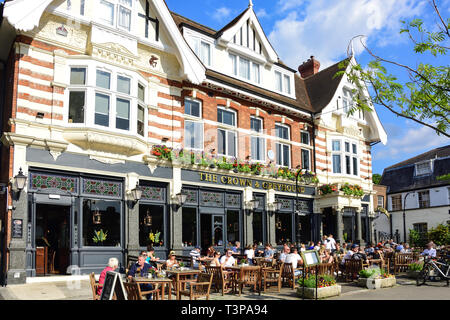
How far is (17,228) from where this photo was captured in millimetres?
12961

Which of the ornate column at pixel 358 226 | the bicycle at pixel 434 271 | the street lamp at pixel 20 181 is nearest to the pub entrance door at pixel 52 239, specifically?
the street lamp at pixel 20 181

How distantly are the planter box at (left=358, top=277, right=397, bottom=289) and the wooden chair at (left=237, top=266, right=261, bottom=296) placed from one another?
3.88 meters

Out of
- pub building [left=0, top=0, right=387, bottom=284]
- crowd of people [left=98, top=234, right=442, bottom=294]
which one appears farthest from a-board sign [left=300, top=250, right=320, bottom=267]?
pub building [left=0, top=0, right=387, bottom=284]

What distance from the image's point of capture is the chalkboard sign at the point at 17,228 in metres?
12.9

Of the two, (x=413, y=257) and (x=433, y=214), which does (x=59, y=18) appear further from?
(x=433, y=214)

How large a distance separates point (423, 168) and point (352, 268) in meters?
28.6

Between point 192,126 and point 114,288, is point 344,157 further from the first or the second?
point 114,288

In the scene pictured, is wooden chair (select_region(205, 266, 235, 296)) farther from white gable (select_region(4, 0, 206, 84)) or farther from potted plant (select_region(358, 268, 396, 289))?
white gable (select_region(4, 0, 206, 84))

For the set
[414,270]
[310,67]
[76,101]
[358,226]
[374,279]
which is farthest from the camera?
[310,67]

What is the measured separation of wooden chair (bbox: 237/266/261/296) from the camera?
470 inches

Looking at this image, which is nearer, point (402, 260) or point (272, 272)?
point (272, 272)

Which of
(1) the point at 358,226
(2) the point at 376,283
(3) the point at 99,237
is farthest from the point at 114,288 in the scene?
(1) the point at 358,226

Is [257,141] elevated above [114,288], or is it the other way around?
[257,141]

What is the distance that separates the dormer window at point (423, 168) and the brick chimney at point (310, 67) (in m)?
17.3
